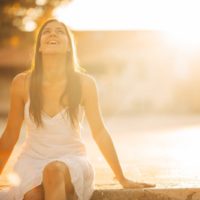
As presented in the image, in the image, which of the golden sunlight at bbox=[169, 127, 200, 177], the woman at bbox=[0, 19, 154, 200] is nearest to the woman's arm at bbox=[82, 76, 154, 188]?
the woman at bbox=[0, 19, 154, 200]

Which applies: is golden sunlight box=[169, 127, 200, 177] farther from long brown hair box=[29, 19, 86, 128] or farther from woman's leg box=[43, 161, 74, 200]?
woman's leg box=[43, 161, 74, 200]

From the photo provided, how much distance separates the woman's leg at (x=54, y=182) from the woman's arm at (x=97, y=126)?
0.50 metres

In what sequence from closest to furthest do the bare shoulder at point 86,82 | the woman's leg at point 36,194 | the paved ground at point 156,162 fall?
1. the woman's leg at point 36,194
2. the bare shoulder at point 86,82
3. the paved ground at point 156,162

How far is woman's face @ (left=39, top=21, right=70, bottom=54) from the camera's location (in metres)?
4.38

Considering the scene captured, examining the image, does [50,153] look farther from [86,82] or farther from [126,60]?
[126,60]

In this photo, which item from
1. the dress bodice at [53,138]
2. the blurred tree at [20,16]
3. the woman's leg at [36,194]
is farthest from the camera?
the blurred tree at [20,16]

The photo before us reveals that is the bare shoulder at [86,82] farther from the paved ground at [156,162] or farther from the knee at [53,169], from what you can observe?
the paved ground at [156,162]

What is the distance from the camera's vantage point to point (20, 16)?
108 ft

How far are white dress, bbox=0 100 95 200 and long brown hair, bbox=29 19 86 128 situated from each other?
49mm

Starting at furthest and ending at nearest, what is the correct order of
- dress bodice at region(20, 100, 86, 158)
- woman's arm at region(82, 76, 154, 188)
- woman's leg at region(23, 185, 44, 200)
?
woman's arm at region(82, 76, 154, 188)
dress bodice at region(20, 100, 86, 158)
woman's leg at region(23, 185, 44, 200)

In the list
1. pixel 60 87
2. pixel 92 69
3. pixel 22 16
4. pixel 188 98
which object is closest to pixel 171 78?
pixel 188 98

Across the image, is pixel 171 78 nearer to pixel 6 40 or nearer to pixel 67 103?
pixel 6 40

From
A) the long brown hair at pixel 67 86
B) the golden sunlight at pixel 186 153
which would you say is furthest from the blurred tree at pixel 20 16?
the long brown hair at pixel 67 86

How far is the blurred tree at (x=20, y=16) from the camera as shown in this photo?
104 ft
